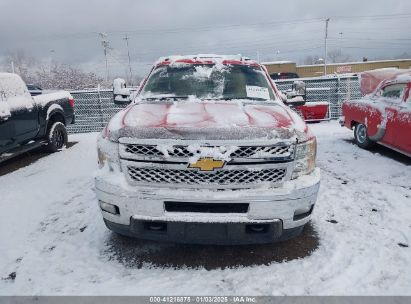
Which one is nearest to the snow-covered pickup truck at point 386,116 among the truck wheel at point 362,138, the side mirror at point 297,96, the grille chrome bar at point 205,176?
the truck wheel at point 362,138

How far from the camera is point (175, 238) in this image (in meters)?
2.86

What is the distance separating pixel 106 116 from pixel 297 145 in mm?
11510

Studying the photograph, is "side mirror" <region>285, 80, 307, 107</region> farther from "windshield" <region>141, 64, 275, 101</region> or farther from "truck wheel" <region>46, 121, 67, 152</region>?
"truck wheel" <region>46, 121, 67, 152</region>

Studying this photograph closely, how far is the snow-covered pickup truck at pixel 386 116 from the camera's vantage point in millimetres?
6035

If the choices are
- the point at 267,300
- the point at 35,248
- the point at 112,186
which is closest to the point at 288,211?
the point at 267,300

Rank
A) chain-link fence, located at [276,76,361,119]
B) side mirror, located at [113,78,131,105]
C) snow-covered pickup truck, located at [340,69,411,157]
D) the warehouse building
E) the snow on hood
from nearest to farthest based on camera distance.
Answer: side mirror, located at [113,78,131,105] < snow-covered pickup truck, located at [340,69,411,157] < the snow on hood < chain-link fence, located at [276,76,361,119] < the warehouse building

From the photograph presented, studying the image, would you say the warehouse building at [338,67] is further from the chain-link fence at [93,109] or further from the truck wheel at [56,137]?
the truck wheel at [56,137]

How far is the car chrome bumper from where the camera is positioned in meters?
2.75

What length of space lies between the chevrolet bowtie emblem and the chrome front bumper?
203 mm

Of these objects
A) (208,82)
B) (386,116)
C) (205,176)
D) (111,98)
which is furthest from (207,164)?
(111,98)

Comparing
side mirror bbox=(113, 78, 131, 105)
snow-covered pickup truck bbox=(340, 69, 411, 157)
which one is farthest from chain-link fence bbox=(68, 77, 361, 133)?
side mirror bbox=(113, 78, 131, 105)

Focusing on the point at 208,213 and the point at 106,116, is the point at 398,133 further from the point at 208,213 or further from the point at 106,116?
the point at 106,116

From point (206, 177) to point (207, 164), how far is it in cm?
12

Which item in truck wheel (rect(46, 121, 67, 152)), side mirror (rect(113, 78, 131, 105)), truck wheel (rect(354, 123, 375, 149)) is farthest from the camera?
truck wheel (rect(46, 121, 67, 152))
